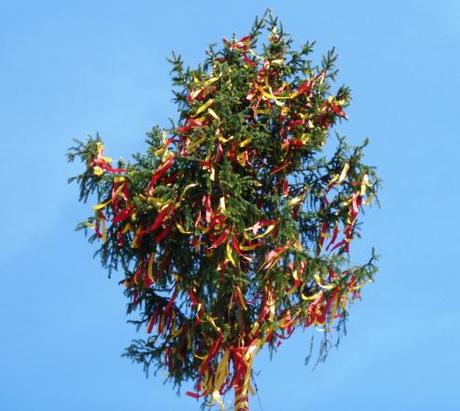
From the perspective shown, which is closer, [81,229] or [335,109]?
[81,229]

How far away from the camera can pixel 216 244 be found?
54.0ft

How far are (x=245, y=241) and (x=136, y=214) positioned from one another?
1.75 meters

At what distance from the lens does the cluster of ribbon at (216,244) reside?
16.7 m

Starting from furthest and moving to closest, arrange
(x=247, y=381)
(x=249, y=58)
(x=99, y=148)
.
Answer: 1. (x=249, y=58)
2. (x=99, y=148)
3. (x=247, y=381)

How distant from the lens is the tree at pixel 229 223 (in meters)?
16.8

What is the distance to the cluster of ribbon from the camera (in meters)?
16.7

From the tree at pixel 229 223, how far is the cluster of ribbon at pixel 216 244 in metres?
0.02

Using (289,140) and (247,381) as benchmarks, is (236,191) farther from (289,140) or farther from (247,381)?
(247,381)

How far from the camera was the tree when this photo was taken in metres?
16.8

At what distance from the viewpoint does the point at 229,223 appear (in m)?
16.7

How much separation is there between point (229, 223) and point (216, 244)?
1.37 ft

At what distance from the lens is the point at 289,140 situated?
18.3m

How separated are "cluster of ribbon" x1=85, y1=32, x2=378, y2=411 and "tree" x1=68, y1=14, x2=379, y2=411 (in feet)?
0.07

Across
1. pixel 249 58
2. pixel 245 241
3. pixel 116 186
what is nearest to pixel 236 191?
pixel 245 241
